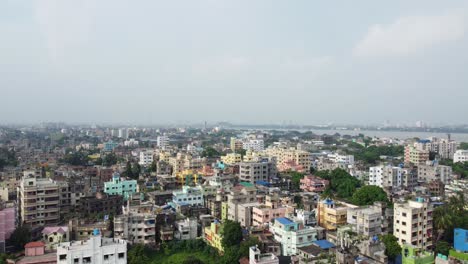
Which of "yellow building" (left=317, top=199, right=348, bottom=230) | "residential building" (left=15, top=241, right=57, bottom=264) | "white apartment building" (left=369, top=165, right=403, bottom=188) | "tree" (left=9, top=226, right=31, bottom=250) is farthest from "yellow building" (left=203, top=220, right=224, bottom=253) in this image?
"white apartment building" (left=369, top=165, right=403, bottom=188)

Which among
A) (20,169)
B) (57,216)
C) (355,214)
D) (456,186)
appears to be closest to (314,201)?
(355,214)

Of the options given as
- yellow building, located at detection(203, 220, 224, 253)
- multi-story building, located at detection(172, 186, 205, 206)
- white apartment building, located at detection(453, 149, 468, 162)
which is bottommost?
yellow building, located at detection(203, 220, 224, 253)

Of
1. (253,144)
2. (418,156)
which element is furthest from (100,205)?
(253,144)

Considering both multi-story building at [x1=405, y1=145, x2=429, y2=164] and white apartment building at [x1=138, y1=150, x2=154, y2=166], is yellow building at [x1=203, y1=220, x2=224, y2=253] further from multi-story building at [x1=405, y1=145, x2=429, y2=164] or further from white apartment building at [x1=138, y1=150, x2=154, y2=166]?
multi-story building at [x1=405, y1=145, x2=429, y2=164]

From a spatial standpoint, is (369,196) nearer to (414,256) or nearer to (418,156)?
(414,256)

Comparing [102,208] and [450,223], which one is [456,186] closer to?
[450,223]

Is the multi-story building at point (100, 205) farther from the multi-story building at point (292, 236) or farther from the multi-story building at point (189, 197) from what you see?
the multi-story building at point (292, 236)

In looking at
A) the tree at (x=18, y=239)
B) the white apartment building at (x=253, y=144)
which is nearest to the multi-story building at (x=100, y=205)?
the tree at (x=18, y=239)
